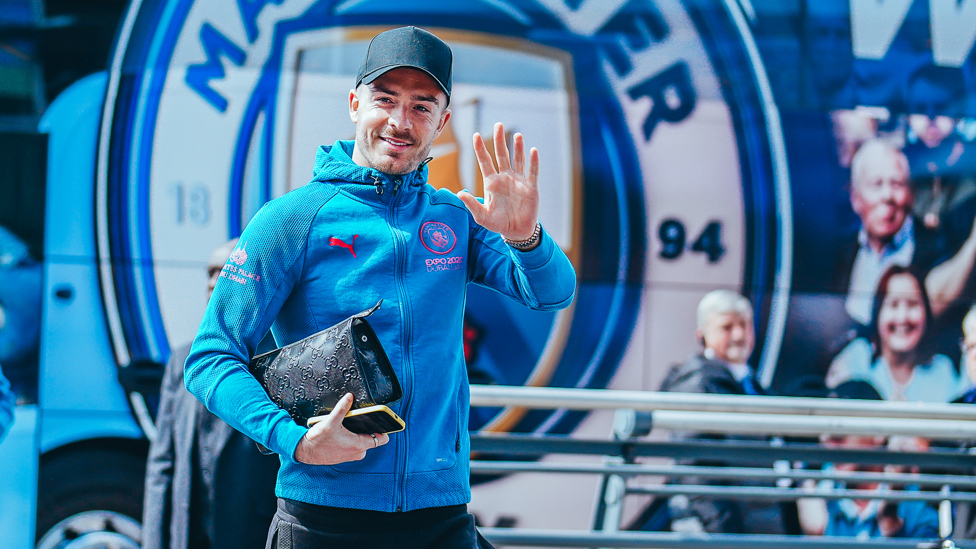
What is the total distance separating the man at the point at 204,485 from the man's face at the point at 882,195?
3256mm

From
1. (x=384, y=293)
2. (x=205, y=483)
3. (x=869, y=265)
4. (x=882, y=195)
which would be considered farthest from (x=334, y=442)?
(x=882, y=195)

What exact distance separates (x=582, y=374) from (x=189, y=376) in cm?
272

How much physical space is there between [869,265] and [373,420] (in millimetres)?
3555

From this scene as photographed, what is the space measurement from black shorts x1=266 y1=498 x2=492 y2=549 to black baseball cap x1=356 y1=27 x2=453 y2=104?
2.65ft

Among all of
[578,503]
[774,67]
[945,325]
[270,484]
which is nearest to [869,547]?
[578,503]

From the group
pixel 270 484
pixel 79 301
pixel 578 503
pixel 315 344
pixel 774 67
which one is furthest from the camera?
pixel 774 67

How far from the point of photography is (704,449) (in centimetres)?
291

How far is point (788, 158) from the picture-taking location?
4.07m

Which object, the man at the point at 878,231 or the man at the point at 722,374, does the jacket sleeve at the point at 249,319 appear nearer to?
the man at the point at 722,374

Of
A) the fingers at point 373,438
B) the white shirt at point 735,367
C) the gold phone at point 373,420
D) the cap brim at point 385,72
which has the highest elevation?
the cap brim at point 385,72

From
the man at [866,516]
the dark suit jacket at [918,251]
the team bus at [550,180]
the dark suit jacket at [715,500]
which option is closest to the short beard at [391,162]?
the team bus at [550,180]

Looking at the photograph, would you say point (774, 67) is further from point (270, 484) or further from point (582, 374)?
point (270, 484)

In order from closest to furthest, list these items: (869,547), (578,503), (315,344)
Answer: (315,344) < (869,547) < (578,503)

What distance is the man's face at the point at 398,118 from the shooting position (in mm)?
1492
